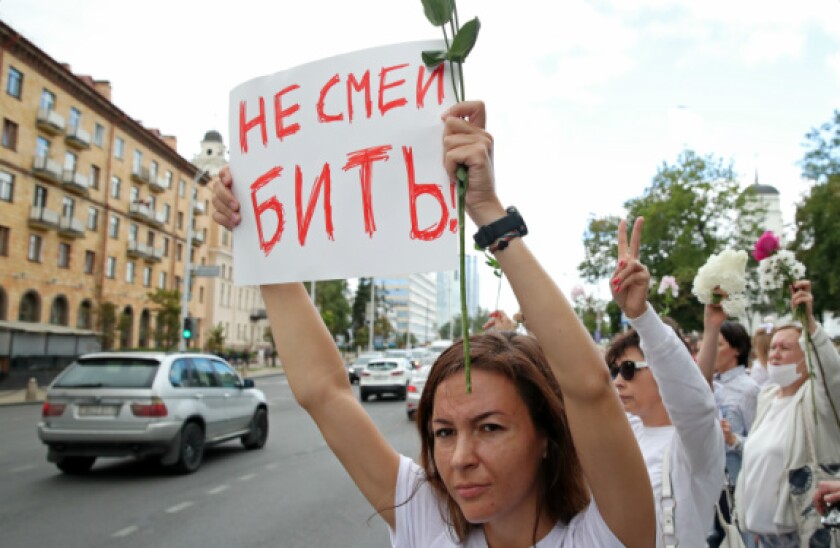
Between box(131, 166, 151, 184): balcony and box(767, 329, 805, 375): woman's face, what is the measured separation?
160 ft

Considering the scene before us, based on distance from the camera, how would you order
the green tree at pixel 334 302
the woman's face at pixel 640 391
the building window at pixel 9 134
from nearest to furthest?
the woman's face at pixel 640 391, the building window at pixel 9 134, the green tree at pixel 334 302

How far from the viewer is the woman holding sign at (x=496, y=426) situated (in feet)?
4.75

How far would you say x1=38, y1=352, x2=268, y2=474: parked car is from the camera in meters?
8.66

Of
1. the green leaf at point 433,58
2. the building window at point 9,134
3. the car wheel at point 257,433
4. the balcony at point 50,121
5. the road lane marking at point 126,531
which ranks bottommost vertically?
the road lane marking at point 126,531

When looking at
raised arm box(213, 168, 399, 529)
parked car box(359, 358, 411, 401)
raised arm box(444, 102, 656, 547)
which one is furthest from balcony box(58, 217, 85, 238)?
raised arm box(444, 102, 656, 547)

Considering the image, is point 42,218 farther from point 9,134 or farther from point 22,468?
point 22,468

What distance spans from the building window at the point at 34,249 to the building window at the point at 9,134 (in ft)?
16.1

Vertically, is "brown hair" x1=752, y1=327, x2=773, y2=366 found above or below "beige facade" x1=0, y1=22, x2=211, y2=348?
below

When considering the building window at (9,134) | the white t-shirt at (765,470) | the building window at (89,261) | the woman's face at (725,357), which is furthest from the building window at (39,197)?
the white t-shirt at (765,470)

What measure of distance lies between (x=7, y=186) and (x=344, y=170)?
127ft

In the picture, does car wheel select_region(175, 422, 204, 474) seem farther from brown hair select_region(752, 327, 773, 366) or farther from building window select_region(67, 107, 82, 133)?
building window select_region(67, 107, 82, 133)

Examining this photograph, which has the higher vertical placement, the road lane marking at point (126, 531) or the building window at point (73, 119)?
the building window at point (73, 119)

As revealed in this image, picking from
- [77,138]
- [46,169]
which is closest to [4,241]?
[46,169]

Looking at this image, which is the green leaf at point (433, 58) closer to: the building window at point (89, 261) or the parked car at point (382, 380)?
the parked car at point (382, 380)
